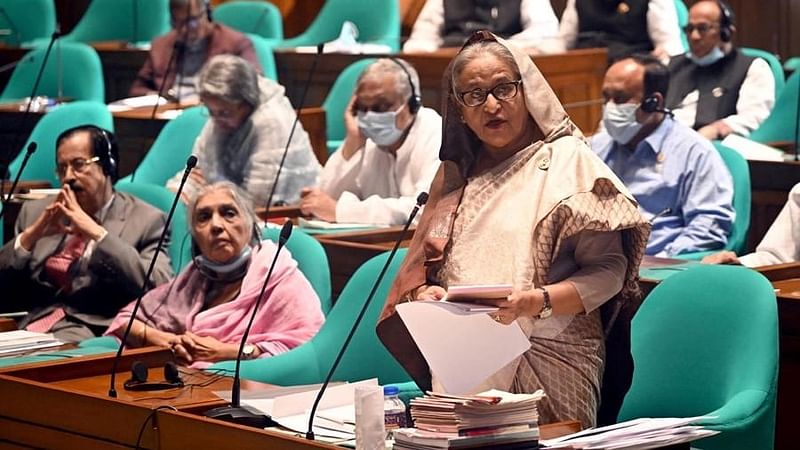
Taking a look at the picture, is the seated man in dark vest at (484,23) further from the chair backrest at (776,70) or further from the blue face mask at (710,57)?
the chair backrest at (776,70)

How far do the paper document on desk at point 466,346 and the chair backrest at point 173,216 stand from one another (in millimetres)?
2280

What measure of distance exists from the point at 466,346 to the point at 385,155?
3.20 meters

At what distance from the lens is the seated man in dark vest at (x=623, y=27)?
27.1ft

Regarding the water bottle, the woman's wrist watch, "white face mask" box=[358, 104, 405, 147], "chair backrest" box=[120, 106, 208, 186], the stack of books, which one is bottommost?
"chair backrest" box=[120, 106, 208, 186]

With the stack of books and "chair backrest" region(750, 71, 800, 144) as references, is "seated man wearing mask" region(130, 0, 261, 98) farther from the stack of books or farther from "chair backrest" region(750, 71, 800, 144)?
the stack of books

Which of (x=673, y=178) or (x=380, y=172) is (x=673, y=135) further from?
(x=380, y=172)

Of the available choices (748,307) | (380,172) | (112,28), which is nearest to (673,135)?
(380,172)

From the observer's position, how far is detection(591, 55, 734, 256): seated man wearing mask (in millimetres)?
5695

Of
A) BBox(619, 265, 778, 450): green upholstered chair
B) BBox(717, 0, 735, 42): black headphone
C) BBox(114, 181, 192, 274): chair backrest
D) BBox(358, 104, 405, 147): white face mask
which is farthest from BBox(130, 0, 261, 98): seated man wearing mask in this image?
BBox(619, 265, 778, 450): green upholstered chair

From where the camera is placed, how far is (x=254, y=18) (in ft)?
33.9

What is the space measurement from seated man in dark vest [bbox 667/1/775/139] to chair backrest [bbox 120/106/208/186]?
2133 millimetres

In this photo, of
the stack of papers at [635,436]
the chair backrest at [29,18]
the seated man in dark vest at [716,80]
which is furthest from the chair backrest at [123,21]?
the stack of papers at [635,436]

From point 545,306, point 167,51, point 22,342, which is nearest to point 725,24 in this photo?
point 167,51

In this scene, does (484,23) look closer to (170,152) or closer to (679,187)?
(170,152)
